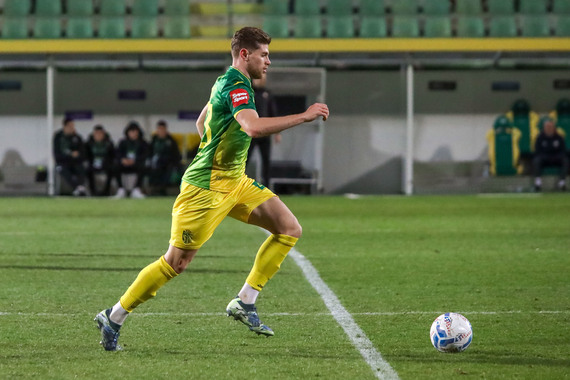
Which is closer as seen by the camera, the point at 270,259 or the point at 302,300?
the point at 270,259

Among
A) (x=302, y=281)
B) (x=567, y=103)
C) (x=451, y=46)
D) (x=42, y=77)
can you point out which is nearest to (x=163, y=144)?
(x=42, y=77)

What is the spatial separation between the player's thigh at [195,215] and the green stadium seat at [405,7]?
19056 millimetres

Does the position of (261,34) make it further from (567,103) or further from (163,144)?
(567,103)

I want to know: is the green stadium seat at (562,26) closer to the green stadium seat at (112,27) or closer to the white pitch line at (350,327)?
the green stadium seat at (112,27)

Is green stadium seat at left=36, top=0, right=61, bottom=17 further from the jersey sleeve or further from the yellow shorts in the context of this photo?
the jersey sleeve

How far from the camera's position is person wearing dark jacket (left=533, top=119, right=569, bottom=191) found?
2114 centimetres

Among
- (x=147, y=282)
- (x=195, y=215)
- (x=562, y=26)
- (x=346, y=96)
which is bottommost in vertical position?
(x=147, y=282)

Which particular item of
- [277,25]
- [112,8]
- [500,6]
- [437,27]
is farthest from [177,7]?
[500,6]

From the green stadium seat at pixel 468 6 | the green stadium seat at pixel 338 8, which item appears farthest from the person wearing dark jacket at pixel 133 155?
the green stadium seat at pixel 468 6

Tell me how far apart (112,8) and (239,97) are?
19.5 meters

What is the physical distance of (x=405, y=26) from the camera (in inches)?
910

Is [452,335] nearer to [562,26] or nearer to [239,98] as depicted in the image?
[239,98]

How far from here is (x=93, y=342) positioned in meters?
5.25

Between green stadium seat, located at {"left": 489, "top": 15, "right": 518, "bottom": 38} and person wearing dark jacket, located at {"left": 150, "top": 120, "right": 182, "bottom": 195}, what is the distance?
331 inches
